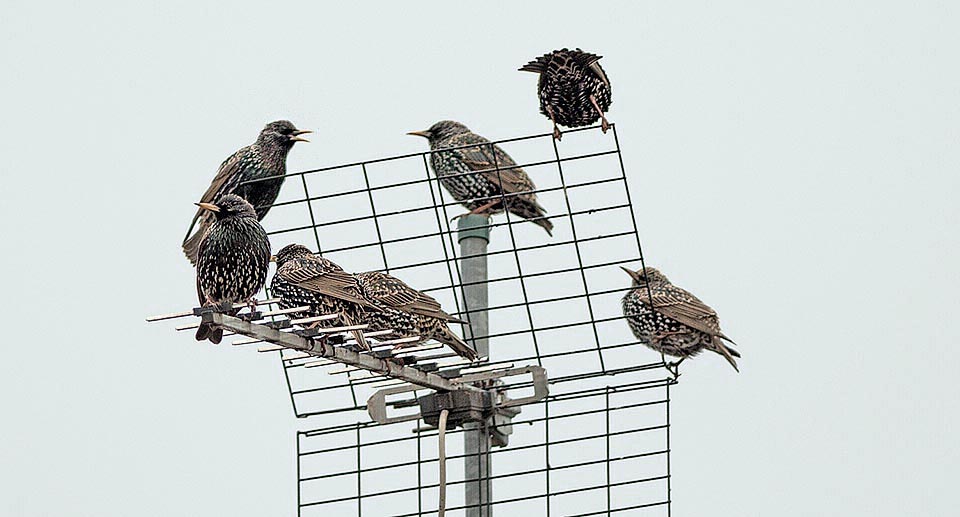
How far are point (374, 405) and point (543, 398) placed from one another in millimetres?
504

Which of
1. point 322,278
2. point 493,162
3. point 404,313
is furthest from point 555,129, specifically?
point 493,162

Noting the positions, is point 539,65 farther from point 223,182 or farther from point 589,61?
point 223,182

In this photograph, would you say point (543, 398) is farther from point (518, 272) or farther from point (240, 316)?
point (240, 316)

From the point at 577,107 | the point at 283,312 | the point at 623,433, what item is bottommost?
the point at 623,433

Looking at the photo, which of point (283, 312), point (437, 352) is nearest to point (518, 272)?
point (437, 352)

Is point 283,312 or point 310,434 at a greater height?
point 283,312

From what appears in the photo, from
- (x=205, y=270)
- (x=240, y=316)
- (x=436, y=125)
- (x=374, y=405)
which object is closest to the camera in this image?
(x=240, y=316)

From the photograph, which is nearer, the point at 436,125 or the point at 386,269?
the point at 386,269

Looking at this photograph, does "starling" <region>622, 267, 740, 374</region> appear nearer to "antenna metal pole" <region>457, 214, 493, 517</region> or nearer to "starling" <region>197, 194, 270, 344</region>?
"antenna metal pole" <region>457, 214, 493, 517</region>

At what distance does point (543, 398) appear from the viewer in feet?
18.8

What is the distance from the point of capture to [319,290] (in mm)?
5668

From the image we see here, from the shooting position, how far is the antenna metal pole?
580cm

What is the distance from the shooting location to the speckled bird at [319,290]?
5.70m

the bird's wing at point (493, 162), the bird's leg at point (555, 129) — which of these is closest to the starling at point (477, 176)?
the bird's wing at point (493, 162)
